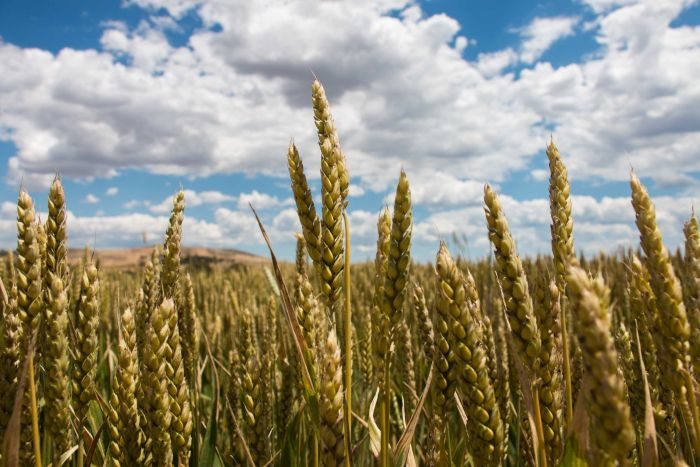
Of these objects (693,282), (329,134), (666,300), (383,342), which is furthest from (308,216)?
(693,282)

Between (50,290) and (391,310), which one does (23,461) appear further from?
(391,310)

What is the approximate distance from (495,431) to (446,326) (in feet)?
0.86

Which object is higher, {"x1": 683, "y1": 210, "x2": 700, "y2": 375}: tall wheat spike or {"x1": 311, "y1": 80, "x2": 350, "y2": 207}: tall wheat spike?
{"x1": 311, "y1": 80, "x2": 350, "y2": 207}: tall wheat spike

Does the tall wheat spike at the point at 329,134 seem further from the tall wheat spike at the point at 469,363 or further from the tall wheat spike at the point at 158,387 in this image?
the tall wheat spike at the point at 158,387

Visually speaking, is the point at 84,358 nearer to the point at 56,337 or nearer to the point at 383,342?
the point at 56,337

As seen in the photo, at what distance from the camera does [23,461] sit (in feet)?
4.65

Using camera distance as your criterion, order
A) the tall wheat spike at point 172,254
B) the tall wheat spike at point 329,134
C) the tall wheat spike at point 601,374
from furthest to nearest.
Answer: the tall wheat spike at point 172,254, the tall wheat spike at point 329,134, the tall wheat spike at point 601,374

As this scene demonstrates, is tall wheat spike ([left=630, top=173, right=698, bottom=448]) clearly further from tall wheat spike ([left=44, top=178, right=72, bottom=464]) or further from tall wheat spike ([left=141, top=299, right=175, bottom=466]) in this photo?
tall wheat spike ([left=44, top=178, right=72, bottom=464])

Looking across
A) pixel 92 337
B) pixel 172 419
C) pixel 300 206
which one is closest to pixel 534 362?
pixel 300 206

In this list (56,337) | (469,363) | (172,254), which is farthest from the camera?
(172,254)

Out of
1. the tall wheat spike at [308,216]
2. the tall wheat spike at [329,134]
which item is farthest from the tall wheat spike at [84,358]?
the tall wheat spike at [329,134]

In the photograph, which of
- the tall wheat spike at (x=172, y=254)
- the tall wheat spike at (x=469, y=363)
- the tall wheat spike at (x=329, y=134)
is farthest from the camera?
the tall wheat spike at (x=172, y=254)

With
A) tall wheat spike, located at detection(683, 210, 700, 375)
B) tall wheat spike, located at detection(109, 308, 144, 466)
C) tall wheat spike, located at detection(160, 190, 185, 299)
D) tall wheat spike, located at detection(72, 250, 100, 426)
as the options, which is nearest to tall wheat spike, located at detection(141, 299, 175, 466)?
tall wheat spike, located at detection(109, 308, 144, 466)

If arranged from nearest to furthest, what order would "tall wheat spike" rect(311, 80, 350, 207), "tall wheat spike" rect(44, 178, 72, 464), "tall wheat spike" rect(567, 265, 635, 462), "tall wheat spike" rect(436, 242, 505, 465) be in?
"tall wheat spike" rect(567, 265, 635, 462) < "tall wheat spike" rect(436, 242, 505, 465) < "tall wheat spike" rect(311, 80, 350, 207) < "tall wheat spike" rect(44, 178, 72, 464)
